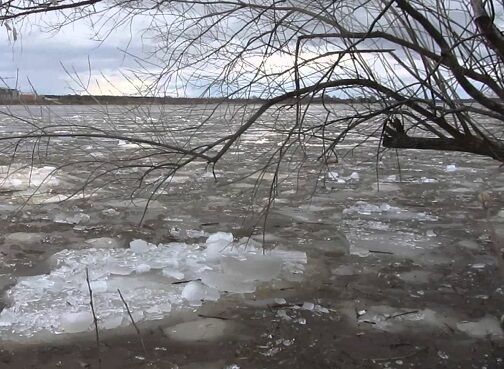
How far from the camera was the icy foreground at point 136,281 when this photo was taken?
320cm

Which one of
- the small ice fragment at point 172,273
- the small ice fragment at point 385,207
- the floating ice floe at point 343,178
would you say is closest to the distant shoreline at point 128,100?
the small ice fragment at point 172,273

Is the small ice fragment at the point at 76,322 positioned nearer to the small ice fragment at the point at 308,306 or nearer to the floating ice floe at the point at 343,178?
the small ice fragment at the point at 308,306

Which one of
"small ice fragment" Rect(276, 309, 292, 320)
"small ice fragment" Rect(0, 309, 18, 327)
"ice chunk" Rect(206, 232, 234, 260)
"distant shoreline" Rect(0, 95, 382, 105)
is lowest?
"small ice fragment" Rect(0, 309, 18, 327)

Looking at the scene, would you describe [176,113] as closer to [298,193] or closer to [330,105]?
[330,105]

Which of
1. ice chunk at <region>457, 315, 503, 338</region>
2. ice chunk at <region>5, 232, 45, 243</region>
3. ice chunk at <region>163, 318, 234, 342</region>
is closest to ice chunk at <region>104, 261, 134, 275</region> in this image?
ice chunk at <region>163, 318, 234, 342</region>

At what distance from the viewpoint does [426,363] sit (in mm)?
2785

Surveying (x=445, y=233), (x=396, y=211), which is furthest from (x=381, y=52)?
(x=396, y=211)

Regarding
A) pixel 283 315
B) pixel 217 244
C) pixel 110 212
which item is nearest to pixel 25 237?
pixel 110 212

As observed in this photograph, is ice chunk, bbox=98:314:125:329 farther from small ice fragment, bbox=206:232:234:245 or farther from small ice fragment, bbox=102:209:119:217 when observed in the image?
small ice fragment, bbox=102:209:119:217

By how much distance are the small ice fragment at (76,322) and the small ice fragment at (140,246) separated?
1.27 m

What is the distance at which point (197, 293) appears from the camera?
11.7ft

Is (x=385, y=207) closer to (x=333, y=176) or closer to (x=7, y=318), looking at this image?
(x=333, y=176)

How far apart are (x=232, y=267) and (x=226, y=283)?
218 mm

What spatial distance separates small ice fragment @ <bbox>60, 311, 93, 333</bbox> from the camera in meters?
3.09
